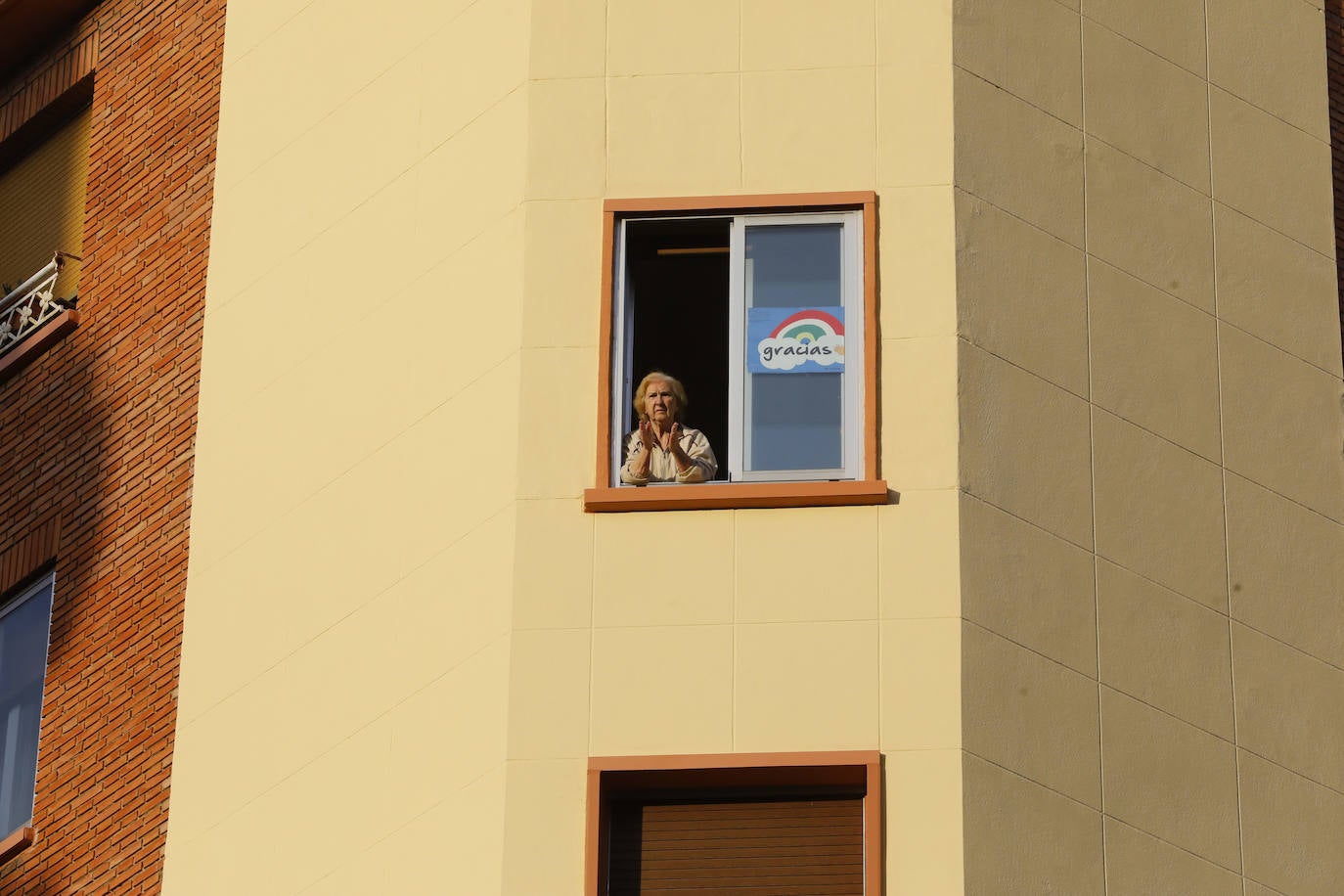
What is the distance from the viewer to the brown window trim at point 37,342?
803 inches

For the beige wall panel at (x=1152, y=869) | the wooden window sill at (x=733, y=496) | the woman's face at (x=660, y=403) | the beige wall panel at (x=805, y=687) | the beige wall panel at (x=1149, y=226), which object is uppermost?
the beige wall panel at (x=1149, y=226)

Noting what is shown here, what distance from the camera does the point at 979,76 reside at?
16.5 m

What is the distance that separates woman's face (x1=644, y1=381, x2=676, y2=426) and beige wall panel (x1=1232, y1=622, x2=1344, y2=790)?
3595 millimetres

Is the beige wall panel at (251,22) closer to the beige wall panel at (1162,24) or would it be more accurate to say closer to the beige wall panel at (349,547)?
the beige wall panel at (349,547)

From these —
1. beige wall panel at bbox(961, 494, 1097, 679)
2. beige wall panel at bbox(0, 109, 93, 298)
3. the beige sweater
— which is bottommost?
beige wall panel at bbox(961, 494, 1097, 679)

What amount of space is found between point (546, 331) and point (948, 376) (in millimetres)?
2431

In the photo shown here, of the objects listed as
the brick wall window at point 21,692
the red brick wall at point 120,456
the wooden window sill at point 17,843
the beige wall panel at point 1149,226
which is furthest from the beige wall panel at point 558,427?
the brick wall window at point 21,692

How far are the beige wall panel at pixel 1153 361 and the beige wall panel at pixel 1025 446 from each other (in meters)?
0.38

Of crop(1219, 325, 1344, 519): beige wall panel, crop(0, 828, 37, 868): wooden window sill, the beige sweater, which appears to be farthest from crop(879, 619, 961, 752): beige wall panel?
crop(0, 828, 37, 868): wooden window sill

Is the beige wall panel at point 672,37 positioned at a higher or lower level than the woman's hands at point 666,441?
higher

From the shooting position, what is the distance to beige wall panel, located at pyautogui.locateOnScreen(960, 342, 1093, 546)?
15.4 meters

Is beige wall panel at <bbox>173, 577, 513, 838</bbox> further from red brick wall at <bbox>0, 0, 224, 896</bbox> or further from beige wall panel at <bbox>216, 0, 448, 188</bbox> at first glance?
beige wall panel at <bbox>216, 0, 448, 188</bbox>

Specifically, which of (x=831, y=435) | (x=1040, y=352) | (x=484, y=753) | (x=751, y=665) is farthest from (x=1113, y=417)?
(x=484, y=753)

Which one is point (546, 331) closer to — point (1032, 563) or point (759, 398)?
point (759, 398)
